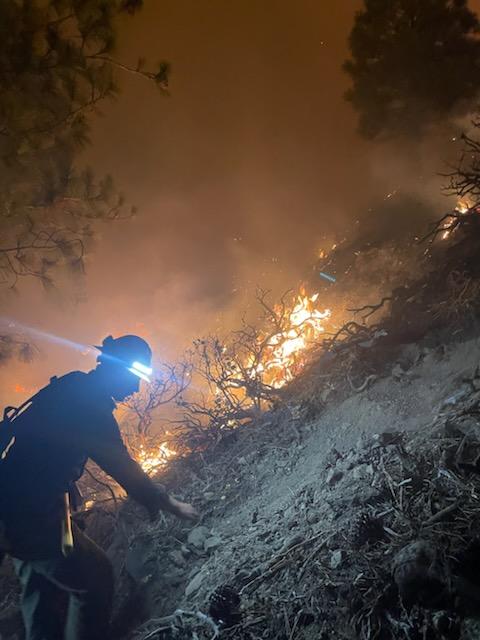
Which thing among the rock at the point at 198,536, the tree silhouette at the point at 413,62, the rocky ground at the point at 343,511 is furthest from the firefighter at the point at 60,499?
the tree silhouette at the point at 413,62

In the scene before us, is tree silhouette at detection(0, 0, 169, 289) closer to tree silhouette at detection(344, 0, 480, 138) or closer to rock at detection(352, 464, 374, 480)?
rock at detection(352, 464, 374, 480)

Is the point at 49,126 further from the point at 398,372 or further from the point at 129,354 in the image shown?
the point at 398,372

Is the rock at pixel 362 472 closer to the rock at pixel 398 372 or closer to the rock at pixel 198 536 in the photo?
the rock at pixel 198 536

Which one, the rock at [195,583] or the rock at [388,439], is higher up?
Result: the rock at [388,439]

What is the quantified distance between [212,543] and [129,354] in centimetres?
185

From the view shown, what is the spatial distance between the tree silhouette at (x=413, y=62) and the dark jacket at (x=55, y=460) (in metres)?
11.2

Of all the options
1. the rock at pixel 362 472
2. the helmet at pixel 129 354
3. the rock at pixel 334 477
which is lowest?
the rock at pixel 362 472

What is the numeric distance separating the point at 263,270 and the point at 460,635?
14572 millimetres

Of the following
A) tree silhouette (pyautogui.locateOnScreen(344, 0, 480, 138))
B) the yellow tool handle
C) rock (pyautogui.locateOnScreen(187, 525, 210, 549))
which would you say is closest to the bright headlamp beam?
the yellow tool handle

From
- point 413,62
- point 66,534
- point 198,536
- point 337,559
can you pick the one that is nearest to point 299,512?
point 337,559

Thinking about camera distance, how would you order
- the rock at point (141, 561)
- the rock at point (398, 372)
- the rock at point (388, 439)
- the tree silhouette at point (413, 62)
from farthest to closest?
the tree silhouette at point (413, 62) < the rock at point (398, 372) < the rock at point (141, 561) < the rock at point (388, 439)

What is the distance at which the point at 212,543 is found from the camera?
3.22m

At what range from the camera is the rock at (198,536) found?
3.34m

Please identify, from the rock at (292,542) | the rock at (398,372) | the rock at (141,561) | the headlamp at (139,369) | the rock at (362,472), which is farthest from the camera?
the rock at (398,372)
